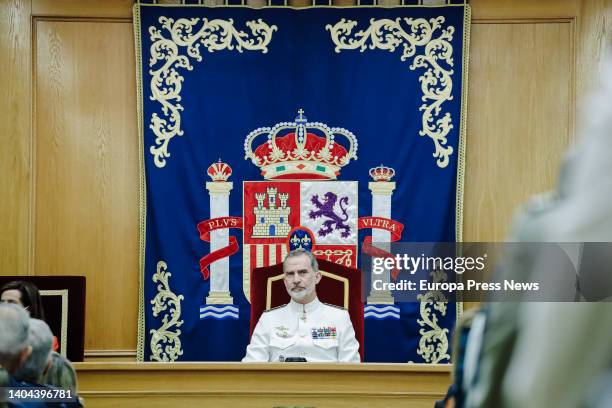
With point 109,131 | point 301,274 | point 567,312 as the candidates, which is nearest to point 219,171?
point 109,131

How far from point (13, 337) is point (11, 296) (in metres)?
2.67

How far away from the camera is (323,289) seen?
15.7 feet

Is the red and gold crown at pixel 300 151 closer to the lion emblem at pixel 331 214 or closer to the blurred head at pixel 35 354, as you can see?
the lion emblem at pixel 331 214

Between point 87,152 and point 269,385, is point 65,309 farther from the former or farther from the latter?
point 87,152

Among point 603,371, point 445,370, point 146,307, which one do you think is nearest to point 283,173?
point 146,307

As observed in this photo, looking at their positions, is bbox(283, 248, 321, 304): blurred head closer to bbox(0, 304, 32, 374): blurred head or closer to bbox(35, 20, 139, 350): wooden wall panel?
bbox(35, 20, 139, 350): wooden wall panel

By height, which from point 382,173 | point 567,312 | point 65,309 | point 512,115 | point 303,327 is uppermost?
point 512,115

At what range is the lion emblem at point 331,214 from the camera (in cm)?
561

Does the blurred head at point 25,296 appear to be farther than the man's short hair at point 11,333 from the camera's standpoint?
Yes

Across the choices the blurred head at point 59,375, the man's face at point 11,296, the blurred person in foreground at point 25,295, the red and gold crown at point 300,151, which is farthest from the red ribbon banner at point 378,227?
the blurred head at point 59,375

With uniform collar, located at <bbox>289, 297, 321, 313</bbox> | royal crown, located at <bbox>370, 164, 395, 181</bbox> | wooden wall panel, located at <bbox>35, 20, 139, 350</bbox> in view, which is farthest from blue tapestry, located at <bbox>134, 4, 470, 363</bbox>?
uniform collar, located at <bbox>289, 297, 321, 313</bbox>

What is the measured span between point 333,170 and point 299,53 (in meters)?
0.81

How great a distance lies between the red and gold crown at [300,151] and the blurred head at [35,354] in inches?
158

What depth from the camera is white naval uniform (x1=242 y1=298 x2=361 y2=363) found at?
452cm
